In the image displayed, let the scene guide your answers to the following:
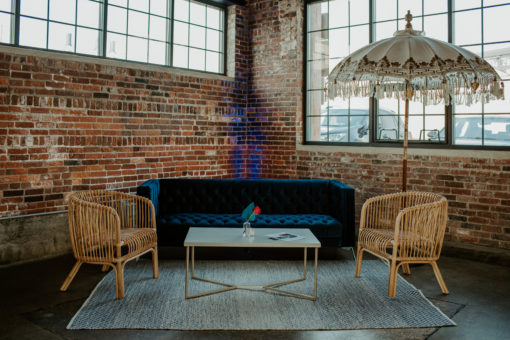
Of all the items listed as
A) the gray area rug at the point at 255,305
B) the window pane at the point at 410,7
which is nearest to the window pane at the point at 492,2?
the window pane at the point at 410,7

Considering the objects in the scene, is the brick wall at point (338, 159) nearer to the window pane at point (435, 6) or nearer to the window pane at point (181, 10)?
the window pane at point (181, 10)

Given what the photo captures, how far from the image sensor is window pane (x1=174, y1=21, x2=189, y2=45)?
690 cm

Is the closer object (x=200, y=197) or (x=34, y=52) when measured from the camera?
(x=34, y=52)

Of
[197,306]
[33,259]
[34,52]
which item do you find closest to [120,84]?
[34,52]

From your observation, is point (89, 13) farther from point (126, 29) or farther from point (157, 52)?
point (157, 52)

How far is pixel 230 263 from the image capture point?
5180 millimetres

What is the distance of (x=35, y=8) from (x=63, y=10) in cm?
33

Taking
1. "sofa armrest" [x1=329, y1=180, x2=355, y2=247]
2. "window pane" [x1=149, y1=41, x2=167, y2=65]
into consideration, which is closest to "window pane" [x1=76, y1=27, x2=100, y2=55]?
"window pane" [x1=149, y1=41, x2=167, y2=65]

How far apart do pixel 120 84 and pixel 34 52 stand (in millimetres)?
1093

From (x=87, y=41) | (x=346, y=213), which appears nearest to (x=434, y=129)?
(x=346, y=213)

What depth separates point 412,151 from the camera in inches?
244

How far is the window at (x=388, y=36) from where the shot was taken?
5656 mm

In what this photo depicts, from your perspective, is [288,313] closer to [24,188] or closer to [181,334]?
[181,334]

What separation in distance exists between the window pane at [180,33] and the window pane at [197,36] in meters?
0.10
